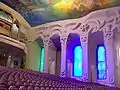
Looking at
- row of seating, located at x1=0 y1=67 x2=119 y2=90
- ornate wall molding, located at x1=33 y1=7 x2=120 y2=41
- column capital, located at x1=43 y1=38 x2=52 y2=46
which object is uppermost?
ornate wall molding, located at x1=33 y1=7 x2=120 y2=41

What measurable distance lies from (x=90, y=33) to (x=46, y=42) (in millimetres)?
3274

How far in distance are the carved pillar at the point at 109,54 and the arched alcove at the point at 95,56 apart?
2.74 ft

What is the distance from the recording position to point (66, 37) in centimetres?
1281

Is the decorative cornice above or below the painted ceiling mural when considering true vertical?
below

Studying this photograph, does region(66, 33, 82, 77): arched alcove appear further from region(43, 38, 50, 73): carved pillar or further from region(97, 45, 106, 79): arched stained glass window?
region(43, 38, 50, 73): carved pillar

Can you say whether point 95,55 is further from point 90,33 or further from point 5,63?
point 5,63

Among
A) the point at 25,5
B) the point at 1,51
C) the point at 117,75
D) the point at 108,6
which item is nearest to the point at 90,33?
the point at 108,6

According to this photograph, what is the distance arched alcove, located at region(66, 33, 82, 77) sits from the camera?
12.8 metres

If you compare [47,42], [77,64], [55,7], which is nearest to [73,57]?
[77,64]

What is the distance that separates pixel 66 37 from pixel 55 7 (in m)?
2.04

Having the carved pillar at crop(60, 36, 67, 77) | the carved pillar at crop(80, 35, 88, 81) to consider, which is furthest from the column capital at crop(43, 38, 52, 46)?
the carved pillar at crop(80, 35, 88, 81)

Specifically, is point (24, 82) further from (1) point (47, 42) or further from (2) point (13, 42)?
(1) point (47, 42)

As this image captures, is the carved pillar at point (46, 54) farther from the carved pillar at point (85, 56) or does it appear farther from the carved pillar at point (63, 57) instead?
the carved pillar at point (85, 56)

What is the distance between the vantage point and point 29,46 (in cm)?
1432
